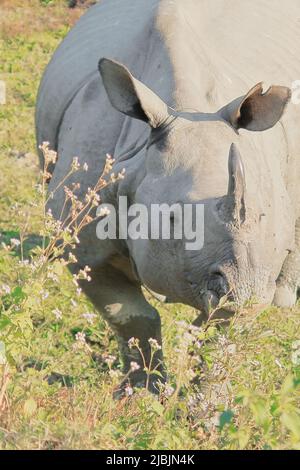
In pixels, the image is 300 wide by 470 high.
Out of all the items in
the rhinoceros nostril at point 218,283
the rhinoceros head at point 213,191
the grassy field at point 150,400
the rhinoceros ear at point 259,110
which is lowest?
the grassy field at point 150,400

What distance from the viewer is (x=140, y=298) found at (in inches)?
251

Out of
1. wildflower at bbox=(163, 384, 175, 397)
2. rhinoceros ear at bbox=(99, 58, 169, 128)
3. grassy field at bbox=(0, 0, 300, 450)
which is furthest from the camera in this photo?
rhinoceros ear at bbox=(99, 58, 169, 128)

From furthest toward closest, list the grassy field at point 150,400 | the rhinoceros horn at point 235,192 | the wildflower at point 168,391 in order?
the rhinoceros horn at point 235,192, the wildflower at point 168,391, the grassy field at point 150,400

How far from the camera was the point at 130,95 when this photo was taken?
507 cm

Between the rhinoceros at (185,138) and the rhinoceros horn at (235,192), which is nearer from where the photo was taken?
the rhinoceros horn at (235,192)

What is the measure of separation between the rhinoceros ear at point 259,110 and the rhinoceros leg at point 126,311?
1.37 m

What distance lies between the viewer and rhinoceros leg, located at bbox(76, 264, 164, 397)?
622cm

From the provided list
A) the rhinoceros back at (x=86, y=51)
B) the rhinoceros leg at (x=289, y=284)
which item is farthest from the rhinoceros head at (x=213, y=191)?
the rhinoceros back at (x=86, y=51)

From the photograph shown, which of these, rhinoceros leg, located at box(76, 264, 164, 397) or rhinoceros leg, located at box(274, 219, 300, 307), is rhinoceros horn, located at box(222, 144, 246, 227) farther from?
rhinoceros leg, located at box(76, 264, 164, 397)

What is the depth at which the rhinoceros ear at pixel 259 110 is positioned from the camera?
5.00 metres

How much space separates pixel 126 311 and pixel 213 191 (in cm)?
183

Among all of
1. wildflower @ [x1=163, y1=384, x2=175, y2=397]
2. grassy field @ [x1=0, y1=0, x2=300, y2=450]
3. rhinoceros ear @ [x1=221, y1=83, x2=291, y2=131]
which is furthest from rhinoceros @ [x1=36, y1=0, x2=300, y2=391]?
wildflower @ [x1=163, y1=384, x2=175, y2=397]

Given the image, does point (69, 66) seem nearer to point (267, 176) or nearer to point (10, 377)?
point (267, 176)

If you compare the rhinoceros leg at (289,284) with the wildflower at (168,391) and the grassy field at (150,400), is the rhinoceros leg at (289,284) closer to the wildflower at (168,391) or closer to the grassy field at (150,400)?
the grassy field at (150,400)
